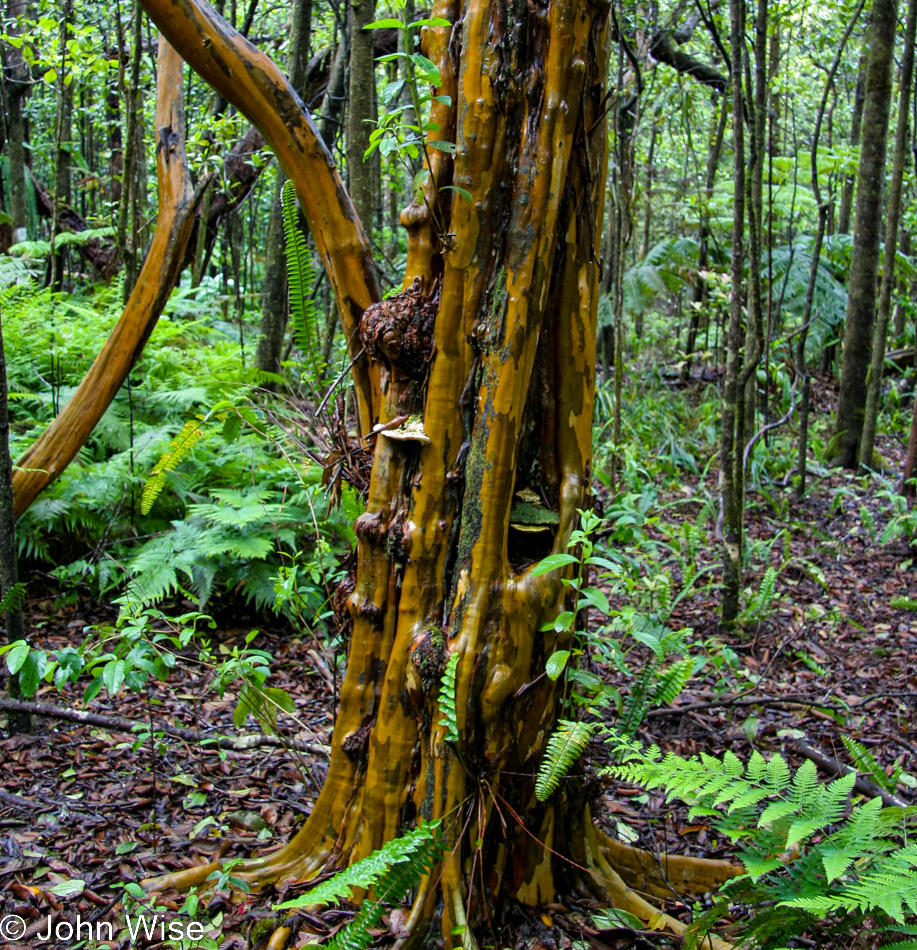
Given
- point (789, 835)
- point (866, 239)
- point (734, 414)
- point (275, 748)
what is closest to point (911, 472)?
point (866, 239)

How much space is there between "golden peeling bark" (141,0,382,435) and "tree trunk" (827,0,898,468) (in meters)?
6.78

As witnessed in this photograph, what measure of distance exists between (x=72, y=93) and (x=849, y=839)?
13.4 meters

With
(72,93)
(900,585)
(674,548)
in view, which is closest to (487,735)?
(674,548)

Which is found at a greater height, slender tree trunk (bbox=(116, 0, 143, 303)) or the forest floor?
slender tree trunk (bbox=(116, 0, 143, 303))

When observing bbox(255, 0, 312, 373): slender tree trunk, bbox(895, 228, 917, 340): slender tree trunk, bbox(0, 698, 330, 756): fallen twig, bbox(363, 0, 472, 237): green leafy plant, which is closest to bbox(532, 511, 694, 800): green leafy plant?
bbox(363, 0, 472, 237): green leafy plant

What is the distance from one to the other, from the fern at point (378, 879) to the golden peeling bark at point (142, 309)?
3.13 meters

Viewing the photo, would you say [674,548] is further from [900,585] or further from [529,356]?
[529,356]

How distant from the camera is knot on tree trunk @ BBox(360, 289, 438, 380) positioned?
6.96 feet

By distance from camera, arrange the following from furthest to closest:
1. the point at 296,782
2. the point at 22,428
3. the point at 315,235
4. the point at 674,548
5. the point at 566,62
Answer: the point at 674,548
the point at 22,428
the point at 296,782
the point at 315,235
the point at 566,62

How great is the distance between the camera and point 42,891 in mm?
2176

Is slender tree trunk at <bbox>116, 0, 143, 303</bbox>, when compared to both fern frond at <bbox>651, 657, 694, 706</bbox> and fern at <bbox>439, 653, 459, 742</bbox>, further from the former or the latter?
fern frond at <bbox>651, 657, 694, 706</bbox>

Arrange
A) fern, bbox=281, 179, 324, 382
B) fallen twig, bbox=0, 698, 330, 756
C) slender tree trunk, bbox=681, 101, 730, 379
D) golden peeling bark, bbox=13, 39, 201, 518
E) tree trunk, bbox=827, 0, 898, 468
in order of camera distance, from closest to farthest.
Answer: fern, bbox=281, 179, 324, 382 < fallen twig, bbox=0, 698, 330, 756 < golden peeling bark, bbox=13, 39, 201, 518 < tree trunk, bbox=827, 0, 898, 468 < slender tree trunk, bbox=681, 101, 730, 379

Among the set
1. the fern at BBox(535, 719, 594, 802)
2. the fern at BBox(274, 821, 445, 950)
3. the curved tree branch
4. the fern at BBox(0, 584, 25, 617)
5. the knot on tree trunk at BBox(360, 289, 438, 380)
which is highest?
the curved tree branch

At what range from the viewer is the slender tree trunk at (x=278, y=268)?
5.78m
